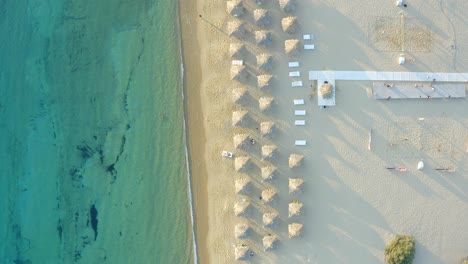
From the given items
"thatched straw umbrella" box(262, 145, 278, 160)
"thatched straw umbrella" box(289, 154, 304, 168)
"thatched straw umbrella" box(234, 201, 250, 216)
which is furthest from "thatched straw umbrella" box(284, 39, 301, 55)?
"thatched straw umbrella" box(234, 201, 250, 216)

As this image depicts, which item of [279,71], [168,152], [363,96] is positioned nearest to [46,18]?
[168,152]

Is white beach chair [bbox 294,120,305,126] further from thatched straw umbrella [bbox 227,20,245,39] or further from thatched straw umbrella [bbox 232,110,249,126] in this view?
thatched straw umbrella [bbox 227,20,245,39]

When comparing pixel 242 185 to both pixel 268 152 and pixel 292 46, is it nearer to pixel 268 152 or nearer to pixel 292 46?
pixel 268 152

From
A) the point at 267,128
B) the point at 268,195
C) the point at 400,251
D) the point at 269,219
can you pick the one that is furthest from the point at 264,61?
the point at 400,251

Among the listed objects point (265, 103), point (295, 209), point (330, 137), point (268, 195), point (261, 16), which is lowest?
point (295, 209)

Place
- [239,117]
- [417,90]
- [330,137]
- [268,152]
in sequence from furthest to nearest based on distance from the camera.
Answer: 1. [417,90]
2. [330,137]
3. [239,117]
4. [268,152]

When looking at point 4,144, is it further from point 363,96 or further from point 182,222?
point 363,96
